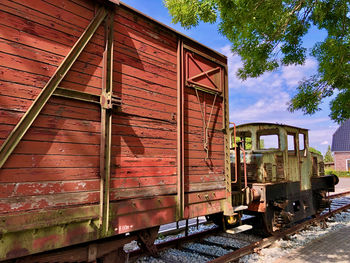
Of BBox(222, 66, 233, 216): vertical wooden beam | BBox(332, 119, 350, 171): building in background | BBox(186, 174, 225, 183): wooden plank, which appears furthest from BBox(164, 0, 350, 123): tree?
BBox(332, 119, 350, 171): building in background

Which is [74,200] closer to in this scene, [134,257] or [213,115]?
[134,257]

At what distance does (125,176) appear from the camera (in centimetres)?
321

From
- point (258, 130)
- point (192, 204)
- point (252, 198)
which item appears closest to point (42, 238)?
point (192, 204)

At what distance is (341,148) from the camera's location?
3803 centimetres

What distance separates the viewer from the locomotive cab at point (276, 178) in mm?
6254

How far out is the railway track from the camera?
16.0 ft

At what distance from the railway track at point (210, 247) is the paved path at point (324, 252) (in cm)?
69

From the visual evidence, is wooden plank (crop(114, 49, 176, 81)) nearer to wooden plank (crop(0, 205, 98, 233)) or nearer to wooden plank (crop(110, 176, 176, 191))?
wooden plank (crop(110, 176, 176, 191))

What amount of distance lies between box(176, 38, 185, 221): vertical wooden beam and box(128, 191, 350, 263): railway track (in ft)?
4.88

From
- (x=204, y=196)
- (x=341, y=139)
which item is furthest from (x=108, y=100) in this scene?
Result: (x=341, y=139)

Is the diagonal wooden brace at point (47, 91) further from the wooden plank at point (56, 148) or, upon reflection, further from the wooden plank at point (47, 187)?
the wooden plank at point (47, 187)

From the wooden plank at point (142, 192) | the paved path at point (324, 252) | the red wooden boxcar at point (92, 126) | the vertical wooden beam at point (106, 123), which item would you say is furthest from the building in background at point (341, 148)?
the vertical wooden beam at point (106, 123)

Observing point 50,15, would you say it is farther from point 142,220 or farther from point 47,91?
point 142,220

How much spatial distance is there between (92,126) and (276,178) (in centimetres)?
595
